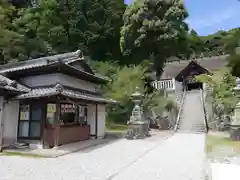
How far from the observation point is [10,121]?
42.9 feet

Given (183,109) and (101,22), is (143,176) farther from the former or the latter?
(101,22)

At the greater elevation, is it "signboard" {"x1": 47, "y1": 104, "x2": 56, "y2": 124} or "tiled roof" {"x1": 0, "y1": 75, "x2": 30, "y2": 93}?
"tiled roof" {"x1": 0, "y1": 75, "x2": 30, "y2": 93}

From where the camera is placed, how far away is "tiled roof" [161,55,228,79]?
36994 mm

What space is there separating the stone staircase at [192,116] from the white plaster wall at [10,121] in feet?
45.4

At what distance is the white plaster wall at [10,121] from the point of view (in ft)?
42.0

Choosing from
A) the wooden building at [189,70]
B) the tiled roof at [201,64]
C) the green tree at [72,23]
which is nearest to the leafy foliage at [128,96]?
the wooden building at [189,70]

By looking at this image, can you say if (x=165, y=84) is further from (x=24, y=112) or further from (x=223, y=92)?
(x=24, y=112)

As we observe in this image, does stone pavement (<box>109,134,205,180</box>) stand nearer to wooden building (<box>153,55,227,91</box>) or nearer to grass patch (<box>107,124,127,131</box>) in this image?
grass patch (<box>107,124,127,131</box>)

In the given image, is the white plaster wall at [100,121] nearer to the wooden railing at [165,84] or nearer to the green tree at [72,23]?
the wooden railing at [165,84]

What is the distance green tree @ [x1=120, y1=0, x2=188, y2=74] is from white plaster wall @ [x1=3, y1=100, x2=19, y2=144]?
2540 centimetres

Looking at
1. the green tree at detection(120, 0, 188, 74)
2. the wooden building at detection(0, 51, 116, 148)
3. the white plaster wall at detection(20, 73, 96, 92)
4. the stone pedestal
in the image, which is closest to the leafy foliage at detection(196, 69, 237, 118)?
the stone pedestal

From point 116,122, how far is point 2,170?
19.3m

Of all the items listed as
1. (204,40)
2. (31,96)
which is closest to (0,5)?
(31,96)

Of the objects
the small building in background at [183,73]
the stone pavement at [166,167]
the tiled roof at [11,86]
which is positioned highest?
the small building in background at [183,73]
